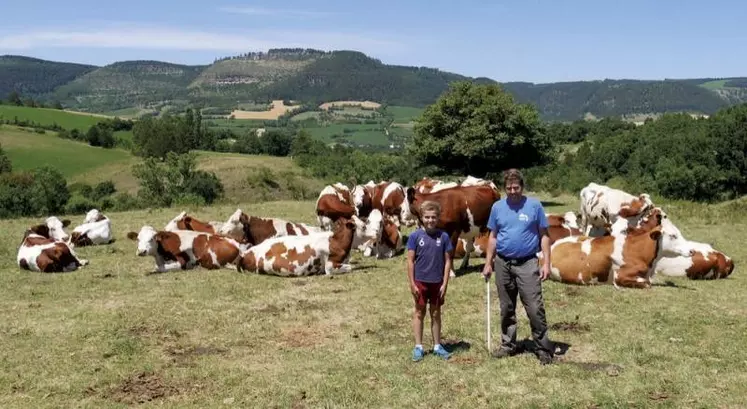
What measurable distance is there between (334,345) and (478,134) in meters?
26.0

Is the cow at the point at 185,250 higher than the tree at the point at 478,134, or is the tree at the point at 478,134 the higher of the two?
the tree at the point at 478,134

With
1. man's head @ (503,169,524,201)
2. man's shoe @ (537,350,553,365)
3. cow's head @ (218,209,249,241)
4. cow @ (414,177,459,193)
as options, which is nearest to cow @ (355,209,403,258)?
cow @ (414,177,459,193)

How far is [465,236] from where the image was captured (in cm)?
1523

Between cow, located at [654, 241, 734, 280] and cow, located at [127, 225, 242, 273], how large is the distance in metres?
9.89

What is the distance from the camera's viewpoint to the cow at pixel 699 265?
14.0 meters

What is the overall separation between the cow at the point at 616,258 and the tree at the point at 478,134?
2048cm

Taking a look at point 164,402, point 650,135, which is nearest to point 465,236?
point 164,402

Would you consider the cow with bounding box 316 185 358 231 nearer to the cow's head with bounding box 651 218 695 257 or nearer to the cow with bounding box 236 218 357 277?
the cow with bounding box 236 218 357 277

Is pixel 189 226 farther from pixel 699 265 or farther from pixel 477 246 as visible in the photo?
pixel 699 265

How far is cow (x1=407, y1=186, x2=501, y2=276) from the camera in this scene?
14.8 m

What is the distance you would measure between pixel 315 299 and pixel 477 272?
13.6ft

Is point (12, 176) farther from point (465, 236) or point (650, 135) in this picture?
point (650, 135)

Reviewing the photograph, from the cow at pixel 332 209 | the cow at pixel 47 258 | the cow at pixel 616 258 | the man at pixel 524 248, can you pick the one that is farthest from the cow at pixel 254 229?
the man at pixel 524 248

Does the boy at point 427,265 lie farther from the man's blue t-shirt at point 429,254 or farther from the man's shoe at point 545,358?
the man's shoe at point 545,358
